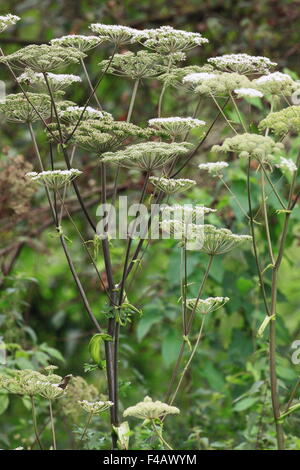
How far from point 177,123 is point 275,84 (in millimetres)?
319

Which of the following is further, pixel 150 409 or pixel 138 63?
pixel 138 63

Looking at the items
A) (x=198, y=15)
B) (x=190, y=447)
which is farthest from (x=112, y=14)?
(x=190, y=447)

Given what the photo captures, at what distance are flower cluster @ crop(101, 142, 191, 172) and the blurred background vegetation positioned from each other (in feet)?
5.56

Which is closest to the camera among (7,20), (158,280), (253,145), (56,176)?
(253,145)

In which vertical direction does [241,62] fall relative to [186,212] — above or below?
above

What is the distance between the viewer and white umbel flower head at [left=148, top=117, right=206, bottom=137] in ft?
9.04

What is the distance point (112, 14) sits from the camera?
6805 millimetres

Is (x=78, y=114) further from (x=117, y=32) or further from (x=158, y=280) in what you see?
(x=158, y=280)

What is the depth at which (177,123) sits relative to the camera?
2.79 metres

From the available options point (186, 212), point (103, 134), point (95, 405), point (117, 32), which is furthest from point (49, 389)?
point (117, 32)

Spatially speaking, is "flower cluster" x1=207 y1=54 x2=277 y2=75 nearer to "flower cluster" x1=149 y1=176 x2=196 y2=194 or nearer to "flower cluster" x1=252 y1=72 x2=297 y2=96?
"flower cluster" x1=252 y1=72 x2=297 y2=96

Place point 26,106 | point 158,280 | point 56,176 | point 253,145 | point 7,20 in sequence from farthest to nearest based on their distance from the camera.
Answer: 1. point 158,280
2. point 26,106
3. point 7,20
4. point 56,176
5. point 253,145

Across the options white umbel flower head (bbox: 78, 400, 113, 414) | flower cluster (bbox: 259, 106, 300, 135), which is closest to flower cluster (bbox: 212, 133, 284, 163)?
flower cluster (bbox: 259, 106, 300, 135)
